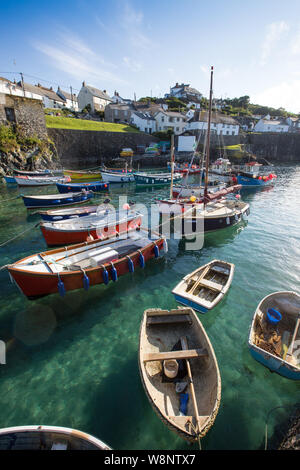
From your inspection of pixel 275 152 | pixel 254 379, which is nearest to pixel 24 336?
pixel 254 379

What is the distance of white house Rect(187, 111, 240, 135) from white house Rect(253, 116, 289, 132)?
2099 cm

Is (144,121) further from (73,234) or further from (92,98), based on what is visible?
(73,234)

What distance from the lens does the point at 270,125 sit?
8819 cm

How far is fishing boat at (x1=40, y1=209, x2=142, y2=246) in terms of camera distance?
52.9 feet

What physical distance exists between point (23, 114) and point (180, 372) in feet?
168

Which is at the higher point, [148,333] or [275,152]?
[275,152]

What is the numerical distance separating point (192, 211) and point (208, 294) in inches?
406

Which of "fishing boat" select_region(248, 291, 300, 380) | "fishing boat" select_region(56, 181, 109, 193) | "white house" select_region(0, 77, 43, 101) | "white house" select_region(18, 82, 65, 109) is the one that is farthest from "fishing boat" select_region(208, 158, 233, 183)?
"white house" select_region(18, 82, 65, 109)

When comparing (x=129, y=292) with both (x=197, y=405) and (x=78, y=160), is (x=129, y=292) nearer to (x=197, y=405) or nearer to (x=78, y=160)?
(x=197, y=405)

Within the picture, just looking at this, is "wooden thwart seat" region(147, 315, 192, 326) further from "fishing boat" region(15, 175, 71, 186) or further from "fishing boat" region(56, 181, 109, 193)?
"fishing boat" region(15, 175, 71, 186)

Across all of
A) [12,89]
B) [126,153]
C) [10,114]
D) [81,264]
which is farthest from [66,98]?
[81,264]

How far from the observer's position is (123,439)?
19.2ft

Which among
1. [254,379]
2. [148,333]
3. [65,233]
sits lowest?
[254,379]
